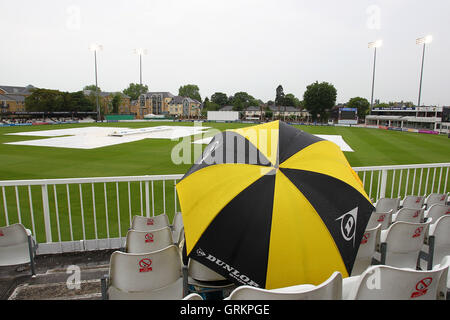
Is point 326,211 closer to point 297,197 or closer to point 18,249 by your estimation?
point 297,197

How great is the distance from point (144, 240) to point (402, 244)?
2.77 metres

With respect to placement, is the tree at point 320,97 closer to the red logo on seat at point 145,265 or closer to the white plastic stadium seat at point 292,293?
the red logo on seat at point 145,265

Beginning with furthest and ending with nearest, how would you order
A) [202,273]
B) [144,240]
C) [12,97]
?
[12,97] < [144,240] < [202,273]

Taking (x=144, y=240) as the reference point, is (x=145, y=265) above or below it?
above

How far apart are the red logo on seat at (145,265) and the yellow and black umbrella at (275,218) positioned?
52 cm

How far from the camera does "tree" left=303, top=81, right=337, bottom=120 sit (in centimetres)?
Result: 8069

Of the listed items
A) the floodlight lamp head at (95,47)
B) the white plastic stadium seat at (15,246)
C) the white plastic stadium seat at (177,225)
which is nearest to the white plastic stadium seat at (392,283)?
the white plastic stadium seat at (177,225)

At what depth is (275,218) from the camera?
1814mm

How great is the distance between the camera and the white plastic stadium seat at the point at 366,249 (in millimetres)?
2709

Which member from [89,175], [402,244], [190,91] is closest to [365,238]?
[402,244]

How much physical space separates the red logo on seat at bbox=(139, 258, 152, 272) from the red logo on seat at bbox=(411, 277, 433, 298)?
71.2 inches

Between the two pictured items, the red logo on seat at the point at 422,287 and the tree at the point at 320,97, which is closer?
the red logo on seat at the point at 422,287

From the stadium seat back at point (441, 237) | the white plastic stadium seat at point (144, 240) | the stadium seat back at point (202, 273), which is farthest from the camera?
the stadium seat back at point (441, 237)

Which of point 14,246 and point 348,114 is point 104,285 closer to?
point 14,246
